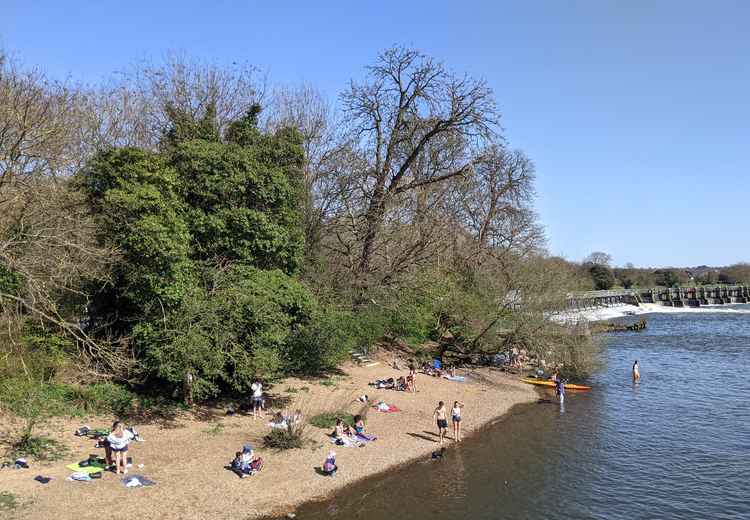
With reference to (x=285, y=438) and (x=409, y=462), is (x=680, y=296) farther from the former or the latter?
(x=285, y=438)

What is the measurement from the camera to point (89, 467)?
54.1 feet

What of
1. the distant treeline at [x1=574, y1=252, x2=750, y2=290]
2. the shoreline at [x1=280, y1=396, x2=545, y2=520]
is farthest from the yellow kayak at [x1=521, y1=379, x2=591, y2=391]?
the distant treeline at [x1=574, y1=252, x2=750, y2=290]

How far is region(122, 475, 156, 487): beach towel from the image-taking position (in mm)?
15906

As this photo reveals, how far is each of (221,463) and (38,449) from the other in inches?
214

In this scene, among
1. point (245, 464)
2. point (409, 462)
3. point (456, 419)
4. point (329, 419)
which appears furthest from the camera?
point (456, 419)

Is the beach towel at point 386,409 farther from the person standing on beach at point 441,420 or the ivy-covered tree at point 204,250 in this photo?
the ivy-covered tree at point 204,250

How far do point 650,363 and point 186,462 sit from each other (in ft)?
120

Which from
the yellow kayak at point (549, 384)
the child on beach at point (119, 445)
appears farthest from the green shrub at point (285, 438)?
the yellow kayak at point (549, 384)

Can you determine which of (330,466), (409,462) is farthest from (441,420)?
(330,466)

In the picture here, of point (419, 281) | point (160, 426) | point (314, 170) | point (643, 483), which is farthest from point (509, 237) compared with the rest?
point (160, 426)

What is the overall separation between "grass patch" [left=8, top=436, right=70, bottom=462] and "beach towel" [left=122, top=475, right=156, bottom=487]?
8.67 feet

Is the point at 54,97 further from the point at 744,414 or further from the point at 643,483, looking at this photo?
the point at 744,414

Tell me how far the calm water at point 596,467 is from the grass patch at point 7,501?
7.22 meters

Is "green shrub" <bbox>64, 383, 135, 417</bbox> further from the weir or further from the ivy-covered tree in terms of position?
the weir
